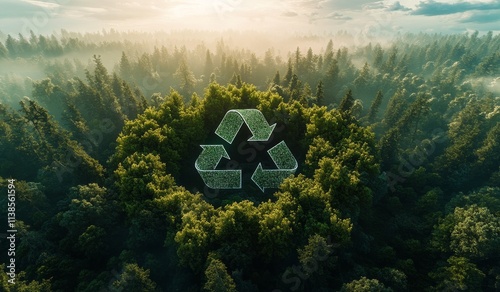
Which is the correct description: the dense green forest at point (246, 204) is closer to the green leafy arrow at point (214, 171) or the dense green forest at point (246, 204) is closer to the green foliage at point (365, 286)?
the green foliage at point (365, 286)

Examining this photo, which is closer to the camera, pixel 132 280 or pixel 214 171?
pixel 132 280

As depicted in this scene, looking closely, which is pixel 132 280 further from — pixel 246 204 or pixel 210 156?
pixel 210 156

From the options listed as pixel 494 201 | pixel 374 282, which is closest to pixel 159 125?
pixel 374 282

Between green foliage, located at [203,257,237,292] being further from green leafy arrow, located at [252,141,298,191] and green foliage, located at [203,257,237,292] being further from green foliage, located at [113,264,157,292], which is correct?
green leafy arrow, located at [252,141,298,191]

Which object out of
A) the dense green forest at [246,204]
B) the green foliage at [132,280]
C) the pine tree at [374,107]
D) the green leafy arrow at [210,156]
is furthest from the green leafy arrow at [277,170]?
the pine tree at [374,107]

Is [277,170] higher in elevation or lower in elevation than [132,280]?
higher

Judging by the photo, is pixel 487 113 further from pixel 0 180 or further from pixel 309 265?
pixel 0 180

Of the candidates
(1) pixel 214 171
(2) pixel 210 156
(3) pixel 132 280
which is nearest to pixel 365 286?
(3) pixel 132 280
